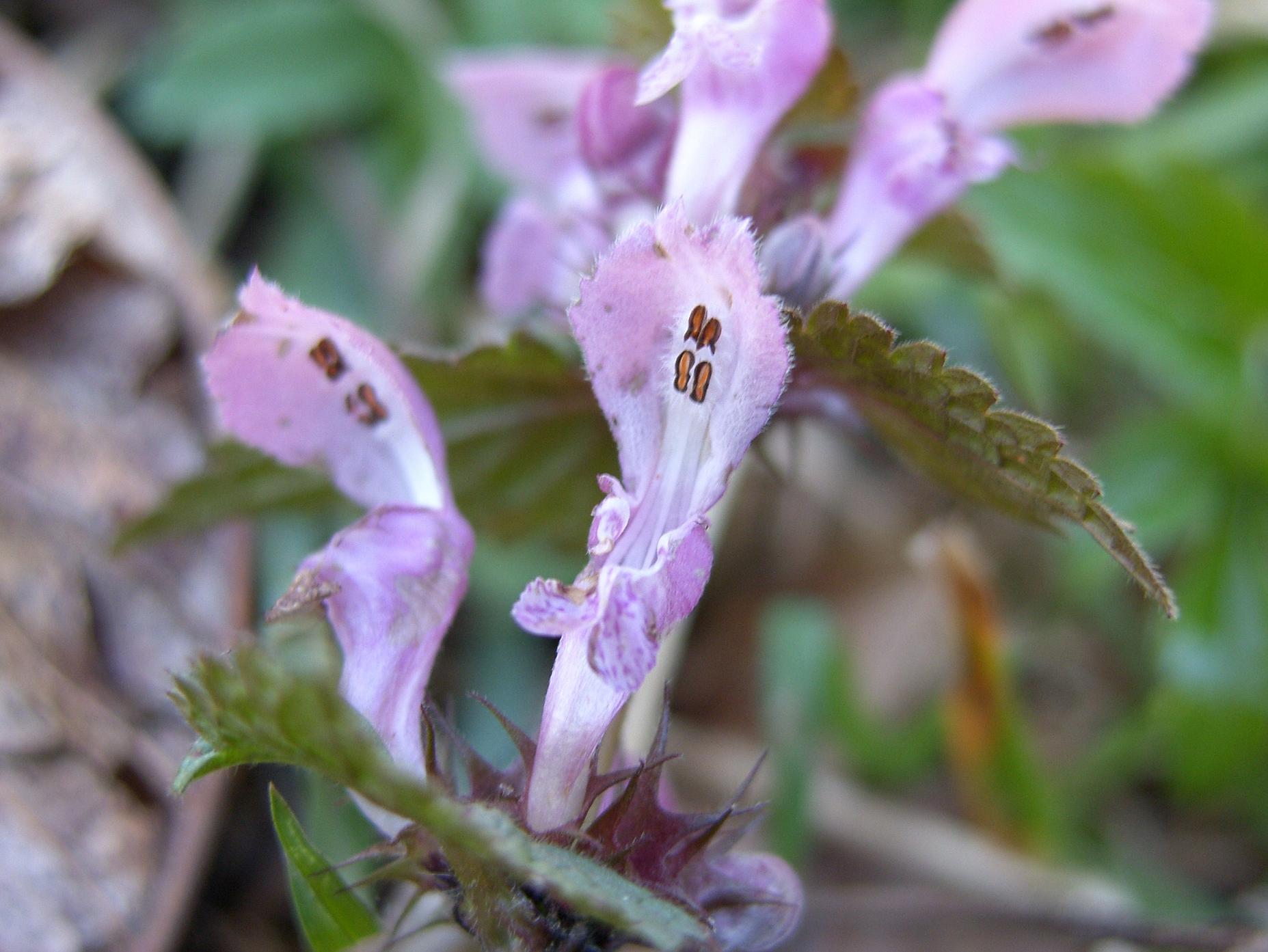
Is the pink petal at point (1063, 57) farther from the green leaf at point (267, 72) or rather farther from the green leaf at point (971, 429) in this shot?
the green leaf at point (267, 72)

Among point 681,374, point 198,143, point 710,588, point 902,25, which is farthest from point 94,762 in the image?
point 902,25

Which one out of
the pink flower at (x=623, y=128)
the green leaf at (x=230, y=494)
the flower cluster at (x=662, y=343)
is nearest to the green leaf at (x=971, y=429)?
the flower cluster at (x=662, y=343)

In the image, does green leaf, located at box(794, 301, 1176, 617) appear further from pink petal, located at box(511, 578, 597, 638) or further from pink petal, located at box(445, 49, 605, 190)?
pink petal, located at box(445, 49, 605, 190)

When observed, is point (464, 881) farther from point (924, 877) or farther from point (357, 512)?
point (924, 877)

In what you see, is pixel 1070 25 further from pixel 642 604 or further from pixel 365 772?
pixel 365 772

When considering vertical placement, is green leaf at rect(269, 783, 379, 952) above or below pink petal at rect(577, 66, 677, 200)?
below

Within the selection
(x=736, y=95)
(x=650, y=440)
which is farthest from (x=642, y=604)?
(x=736, y=95)

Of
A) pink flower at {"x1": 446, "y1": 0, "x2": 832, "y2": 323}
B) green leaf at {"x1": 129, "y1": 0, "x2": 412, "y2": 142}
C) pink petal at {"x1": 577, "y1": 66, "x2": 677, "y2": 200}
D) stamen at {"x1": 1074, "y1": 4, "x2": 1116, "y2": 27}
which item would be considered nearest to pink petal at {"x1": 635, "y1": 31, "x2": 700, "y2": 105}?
pink flower at {"x1": 446, "y1": 0, "x2": 832, "y2": 323}
